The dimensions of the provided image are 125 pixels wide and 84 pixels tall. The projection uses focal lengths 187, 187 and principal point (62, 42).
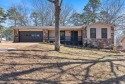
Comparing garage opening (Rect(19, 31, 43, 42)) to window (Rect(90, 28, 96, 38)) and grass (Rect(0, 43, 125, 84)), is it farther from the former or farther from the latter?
grass (Rect(0, 43, 125, 84))

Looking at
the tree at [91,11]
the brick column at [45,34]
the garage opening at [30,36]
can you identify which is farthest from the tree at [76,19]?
the garage opening at [30,36]

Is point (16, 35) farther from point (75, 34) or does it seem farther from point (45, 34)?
point (75, 34)

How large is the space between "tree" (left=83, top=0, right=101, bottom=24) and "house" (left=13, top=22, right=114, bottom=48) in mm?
15066

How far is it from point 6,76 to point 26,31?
69.2 feet

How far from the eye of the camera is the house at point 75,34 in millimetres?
24891

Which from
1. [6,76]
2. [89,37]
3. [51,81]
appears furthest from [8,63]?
[89,37]

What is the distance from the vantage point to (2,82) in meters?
5.69

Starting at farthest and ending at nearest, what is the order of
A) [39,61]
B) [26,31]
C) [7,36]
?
[7,36] < [26,31] < [39,61]

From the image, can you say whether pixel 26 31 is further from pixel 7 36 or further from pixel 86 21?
pixel 7 36

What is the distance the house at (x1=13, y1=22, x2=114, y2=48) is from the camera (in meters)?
24.9

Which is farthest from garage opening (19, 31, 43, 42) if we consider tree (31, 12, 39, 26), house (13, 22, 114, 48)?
tree (31, 12, 39, 26)

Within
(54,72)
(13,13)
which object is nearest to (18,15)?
(13,13)

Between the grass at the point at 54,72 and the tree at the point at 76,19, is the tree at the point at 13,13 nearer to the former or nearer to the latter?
the tree at the point at 76,19

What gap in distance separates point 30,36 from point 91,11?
2041 centimetres
